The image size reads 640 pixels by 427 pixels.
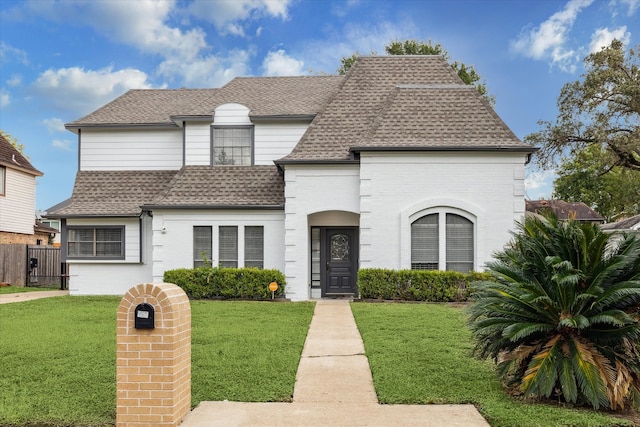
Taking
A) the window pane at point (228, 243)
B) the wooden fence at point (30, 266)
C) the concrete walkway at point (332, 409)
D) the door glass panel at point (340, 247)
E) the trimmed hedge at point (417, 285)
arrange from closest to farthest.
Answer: the concrete walkway at point (332, 409) → the trimmed hedge at point (417, 285) → the window pane at point (228, 243) → the door glass panel at point (340, 247) → the wooden fence at point (30, 266)

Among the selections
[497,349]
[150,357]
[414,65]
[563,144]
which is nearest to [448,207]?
[414,65]

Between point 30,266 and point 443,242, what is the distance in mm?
17790

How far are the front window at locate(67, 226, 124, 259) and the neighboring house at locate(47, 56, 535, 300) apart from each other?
46mm

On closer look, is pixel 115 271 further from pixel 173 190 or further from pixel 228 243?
pixel 228 243

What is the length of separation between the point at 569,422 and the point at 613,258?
Answer: 1899 mm

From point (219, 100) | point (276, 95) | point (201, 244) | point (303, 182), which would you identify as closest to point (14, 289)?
point (201, 244)

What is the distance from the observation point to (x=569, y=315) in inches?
243

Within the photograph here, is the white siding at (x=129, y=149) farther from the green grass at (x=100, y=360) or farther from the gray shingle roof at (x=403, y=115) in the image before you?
the green grass at (x=100, y=360)

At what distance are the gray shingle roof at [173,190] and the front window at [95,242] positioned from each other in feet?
2.36

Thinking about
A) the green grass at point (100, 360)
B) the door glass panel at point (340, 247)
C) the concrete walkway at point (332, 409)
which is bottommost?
the concrete walkway at point (332, 409)

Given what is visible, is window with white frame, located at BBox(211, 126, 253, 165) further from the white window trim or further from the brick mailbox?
the brick mailbox

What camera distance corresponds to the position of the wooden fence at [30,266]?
23.7 metres

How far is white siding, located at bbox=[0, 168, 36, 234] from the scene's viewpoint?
27.6m

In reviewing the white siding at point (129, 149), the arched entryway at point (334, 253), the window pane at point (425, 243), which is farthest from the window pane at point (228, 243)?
the window pane at point (425, 243)
